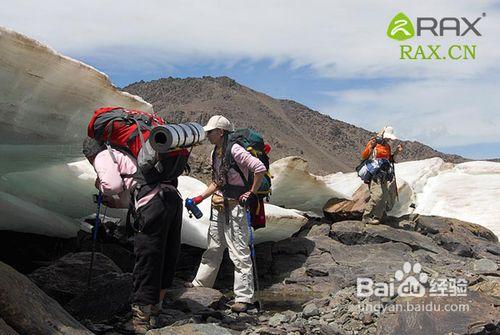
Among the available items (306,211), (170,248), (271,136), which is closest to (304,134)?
(271,136)

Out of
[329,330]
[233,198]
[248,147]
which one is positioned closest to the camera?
[329,330]

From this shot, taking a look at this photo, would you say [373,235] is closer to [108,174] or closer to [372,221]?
[372,221]

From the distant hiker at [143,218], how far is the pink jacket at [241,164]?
1.66 meters

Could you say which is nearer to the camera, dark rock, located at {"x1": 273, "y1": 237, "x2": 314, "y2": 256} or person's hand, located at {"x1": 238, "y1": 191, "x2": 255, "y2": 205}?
person's hand, located at {"x1": 238, "y1": 191, "x2": 255, "y2": 205}

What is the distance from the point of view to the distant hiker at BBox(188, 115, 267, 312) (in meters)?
7.78

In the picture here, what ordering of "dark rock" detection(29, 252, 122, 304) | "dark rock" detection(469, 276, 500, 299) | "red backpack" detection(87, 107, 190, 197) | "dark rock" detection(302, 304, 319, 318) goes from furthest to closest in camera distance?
"dark rock" detection(469, 276, 500, 299)
"dark rock" detection(302, 304, 319, 318)
"dark rock" detection(29, 252, 122, 304)
"red backpack" detection(87, 107, 190, 197)

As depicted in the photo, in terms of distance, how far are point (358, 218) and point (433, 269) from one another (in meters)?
3.52

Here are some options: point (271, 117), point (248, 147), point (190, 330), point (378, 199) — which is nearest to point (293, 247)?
point (378, 199)

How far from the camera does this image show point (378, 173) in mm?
13680

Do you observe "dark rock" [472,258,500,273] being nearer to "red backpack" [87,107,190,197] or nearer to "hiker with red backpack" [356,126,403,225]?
"hiker with red backpack" [356,126,403,225]

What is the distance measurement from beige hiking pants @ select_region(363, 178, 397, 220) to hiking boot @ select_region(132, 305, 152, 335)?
8589 millimetres

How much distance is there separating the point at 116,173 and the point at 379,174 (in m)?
8.91

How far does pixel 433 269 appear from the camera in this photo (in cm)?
1095

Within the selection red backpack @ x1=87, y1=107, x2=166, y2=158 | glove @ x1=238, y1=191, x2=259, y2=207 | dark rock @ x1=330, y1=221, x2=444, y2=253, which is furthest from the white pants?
dark rock @ x1=330, y1=221, x2=444, y2=253
